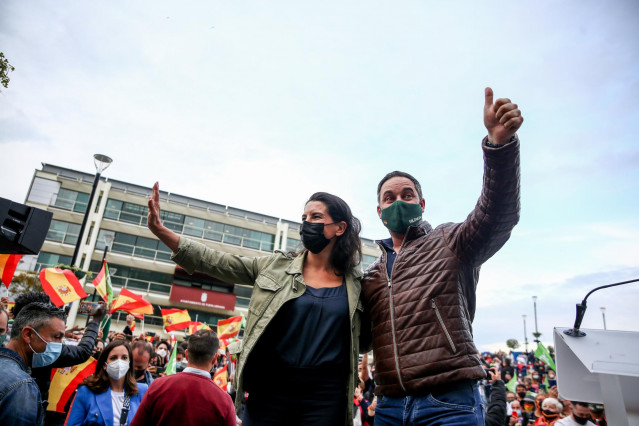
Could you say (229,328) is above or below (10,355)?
above

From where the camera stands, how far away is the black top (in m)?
2.51

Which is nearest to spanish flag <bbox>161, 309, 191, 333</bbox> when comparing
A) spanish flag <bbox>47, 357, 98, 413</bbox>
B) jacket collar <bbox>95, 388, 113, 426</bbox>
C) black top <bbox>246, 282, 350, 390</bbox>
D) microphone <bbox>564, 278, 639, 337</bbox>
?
spanish flag <bbox>47, 357, 98, 413</bbox>

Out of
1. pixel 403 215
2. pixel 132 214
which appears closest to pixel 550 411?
pixel 403 215

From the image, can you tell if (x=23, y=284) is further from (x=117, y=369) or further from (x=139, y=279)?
(x=117, y=369)

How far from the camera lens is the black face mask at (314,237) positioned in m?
3.04

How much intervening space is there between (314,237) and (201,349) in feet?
5.17

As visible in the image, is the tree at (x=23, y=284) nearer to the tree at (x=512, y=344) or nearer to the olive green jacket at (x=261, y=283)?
the olive green jacket at (x=261, y=283)

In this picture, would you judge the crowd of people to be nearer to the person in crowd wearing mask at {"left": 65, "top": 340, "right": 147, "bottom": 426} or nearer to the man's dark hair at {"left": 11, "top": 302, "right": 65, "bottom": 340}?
the man's dark hair at {"left": 11, "top": 302, "right": 65, "bottom": 340}

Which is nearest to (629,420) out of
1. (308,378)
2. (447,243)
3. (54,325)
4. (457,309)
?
(457,309)

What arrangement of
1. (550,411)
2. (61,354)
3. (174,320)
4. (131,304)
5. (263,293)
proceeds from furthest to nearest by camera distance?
1. (174,320)
2. (131,304)
3. (550,411)
4. (61,354)
5. (263,293)

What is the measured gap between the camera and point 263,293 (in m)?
2.73

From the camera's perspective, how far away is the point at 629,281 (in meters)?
1.91

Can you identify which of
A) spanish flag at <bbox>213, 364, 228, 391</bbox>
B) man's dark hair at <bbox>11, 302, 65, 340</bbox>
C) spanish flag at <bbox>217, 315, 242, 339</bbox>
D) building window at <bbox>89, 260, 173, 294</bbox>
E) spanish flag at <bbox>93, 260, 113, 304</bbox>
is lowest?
spanish flag at <bbox>213, 364, 228, 391</bbox>

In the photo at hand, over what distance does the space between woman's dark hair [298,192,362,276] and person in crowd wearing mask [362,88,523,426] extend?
1.25ft
